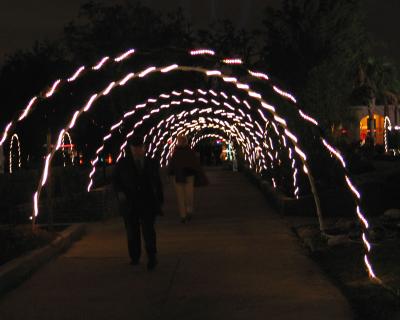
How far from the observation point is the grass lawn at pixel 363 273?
27.8ft

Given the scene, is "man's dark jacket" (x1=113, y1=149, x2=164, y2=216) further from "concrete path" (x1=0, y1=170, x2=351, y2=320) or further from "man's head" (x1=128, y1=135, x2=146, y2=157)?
"concrete path" (x1=0, y1=170, x2=351, y2=320)

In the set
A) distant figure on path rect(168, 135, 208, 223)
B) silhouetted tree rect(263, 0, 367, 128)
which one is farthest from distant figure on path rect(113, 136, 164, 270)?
silhouetted tree rect(263, 0, 367, 128)

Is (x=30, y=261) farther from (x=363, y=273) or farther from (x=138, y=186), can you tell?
(x=363, y=273)

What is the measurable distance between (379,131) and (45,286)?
76.5 m

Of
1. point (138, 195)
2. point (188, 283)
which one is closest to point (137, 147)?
point (138, 195)

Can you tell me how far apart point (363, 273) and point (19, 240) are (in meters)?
5.11

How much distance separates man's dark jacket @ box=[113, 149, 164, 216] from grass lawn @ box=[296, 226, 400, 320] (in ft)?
7.87

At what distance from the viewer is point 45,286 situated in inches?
419

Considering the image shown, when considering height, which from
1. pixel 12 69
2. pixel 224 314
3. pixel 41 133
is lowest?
pixel 224 314

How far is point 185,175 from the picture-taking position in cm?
1852

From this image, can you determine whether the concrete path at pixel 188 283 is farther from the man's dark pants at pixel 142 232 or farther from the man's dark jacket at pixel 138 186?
the man's dark jacket at pixel 138 186

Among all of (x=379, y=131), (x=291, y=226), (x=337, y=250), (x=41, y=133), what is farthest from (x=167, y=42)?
(x=379, y=131)

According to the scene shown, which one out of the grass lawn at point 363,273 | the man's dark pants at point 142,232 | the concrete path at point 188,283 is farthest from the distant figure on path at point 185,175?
the man's dark pants at point 142,232

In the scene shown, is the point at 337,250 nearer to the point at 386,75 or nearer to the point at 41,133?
the point at 41,133
